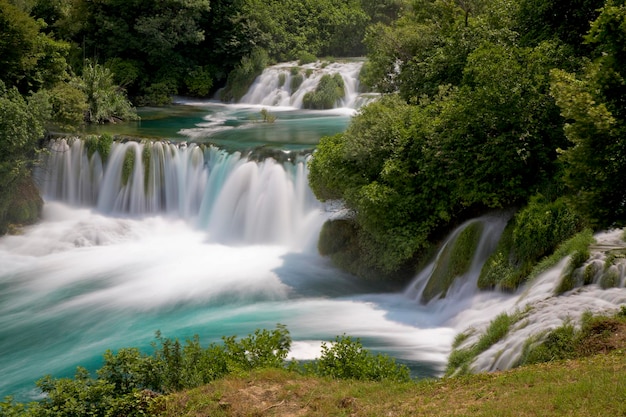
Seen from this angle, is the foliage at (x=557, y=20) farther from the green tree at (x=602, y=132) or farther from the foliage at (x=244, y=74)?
the foliage at (x=244, y=74)

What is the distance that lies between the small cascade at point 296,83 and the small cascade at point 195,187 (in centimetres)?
1436

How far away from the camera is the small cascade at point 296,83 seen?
37.8 metres

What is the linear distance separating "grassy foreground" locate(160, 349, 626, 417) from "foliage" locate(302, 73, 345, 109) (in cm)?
2787

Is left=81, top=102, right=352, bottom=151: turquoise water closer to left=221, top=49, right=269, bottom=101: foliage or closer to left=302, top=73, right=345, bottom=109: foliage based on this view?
left=302, top=73, right=345, bottom=109: foliage

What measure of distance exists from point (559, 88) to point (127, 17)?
3572 cm

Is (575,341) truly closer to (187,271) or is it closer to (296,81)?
(187,271)

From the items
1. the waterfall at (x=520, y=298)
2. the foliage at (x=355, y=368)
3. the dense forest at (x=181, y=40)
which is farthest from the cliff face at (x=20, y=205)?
the foliage at (x=355, y=368)

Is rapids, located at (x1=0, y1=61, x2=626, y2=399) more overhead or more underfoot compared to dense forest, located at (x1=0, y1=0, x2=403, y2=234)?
more underfoot

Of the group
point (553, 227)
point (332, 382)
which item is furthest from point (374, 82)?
point (332, 382)

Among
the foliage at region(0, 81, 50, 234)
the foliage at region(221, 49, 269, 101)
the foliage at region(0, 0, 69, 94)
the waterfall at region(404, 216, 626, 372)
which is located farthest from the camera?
the foliage at region(221, 49, 269, 101)

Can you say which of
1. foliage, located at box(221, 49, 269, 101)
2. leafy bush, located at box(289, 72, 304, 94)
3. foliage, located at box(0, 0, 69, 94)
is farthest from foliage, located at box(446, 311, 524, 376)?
foliage, located at box(221, 49, 269, 101)

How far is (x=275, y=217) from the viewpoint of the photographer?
21.6 meters

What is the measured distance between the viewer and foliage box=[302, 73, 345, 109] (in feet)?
120

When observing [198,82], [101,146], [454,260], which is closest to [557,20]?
[454,260]
